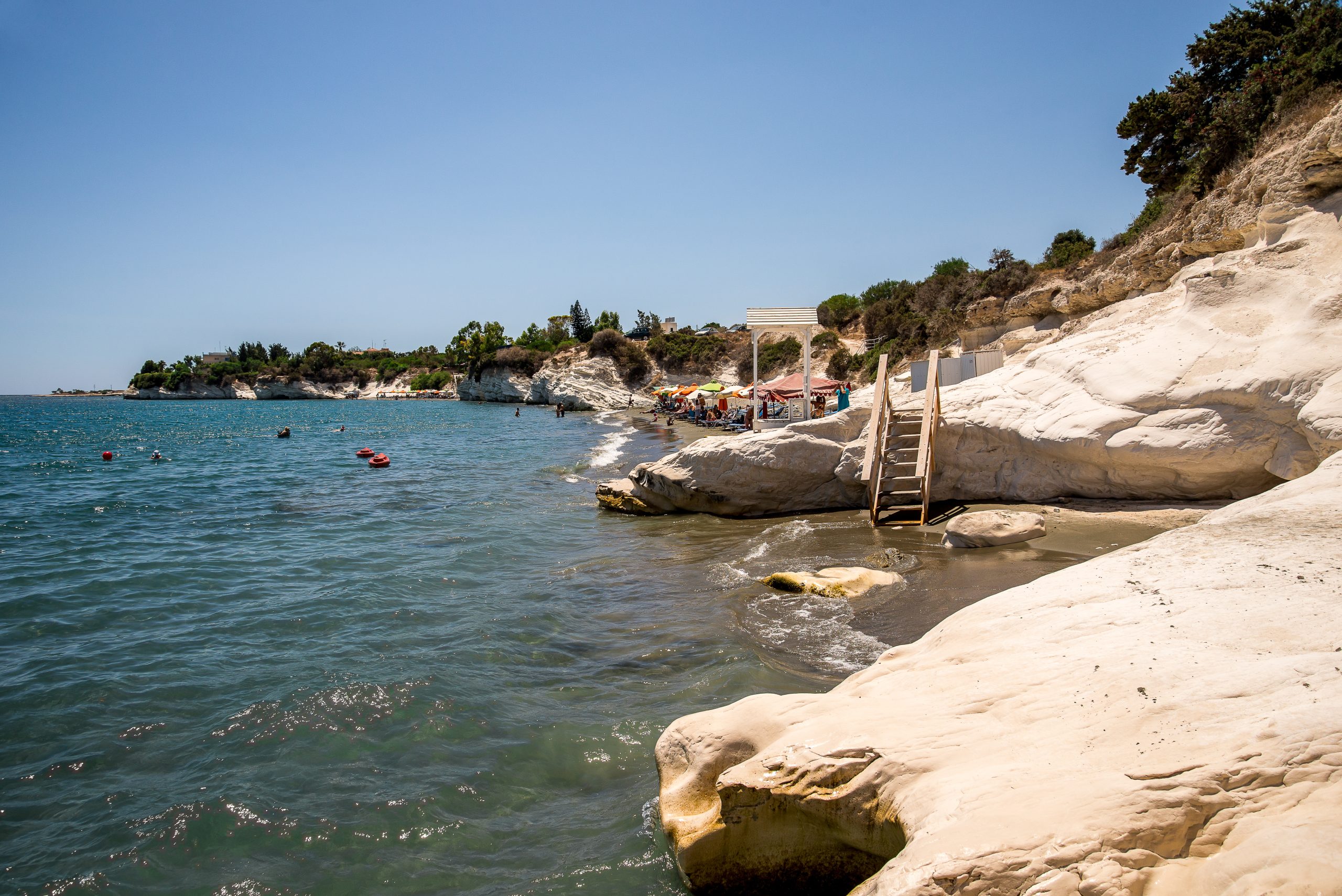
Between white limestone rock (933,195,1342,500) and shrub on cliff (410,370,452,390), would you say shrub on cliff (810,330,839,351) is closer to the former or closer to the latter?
white limestone rock (933,195,1342,500)

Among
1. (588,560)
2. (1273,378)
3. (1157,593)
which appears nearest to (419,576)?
(588,560)

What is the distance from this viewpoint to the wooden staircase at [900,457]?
41.9 feet

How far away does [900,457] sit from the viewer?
1455 centimetres

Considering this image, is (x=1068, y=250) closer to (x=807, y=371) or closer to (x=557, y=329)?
(x=807, y=371)

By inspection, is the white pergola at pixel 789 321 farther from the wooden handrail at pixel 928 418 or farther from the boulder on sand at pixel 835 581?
the boulder on sand at pixel 835 581

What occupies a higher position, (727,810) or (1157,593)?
(1157,593)

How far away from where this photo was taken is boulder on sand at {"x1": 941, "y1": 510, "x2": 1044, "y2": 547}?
33.6 feet

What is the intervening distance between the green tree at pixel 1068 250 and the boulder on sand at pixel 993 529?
1068 inches

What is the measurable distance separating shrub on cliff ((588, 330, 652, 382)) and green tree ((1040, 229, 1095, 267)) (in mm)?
41288

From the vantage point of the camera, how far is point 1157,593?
4.46 metres

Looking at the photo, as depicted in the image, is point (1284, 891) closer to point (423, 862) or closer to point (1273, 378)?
point (423, 862)

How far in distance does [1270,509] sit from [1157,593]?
7.43 feet

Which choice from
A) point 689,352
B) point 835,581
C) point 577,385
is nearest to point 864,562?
point 835,581

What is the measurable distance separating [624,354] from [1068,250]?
45.6 metres
